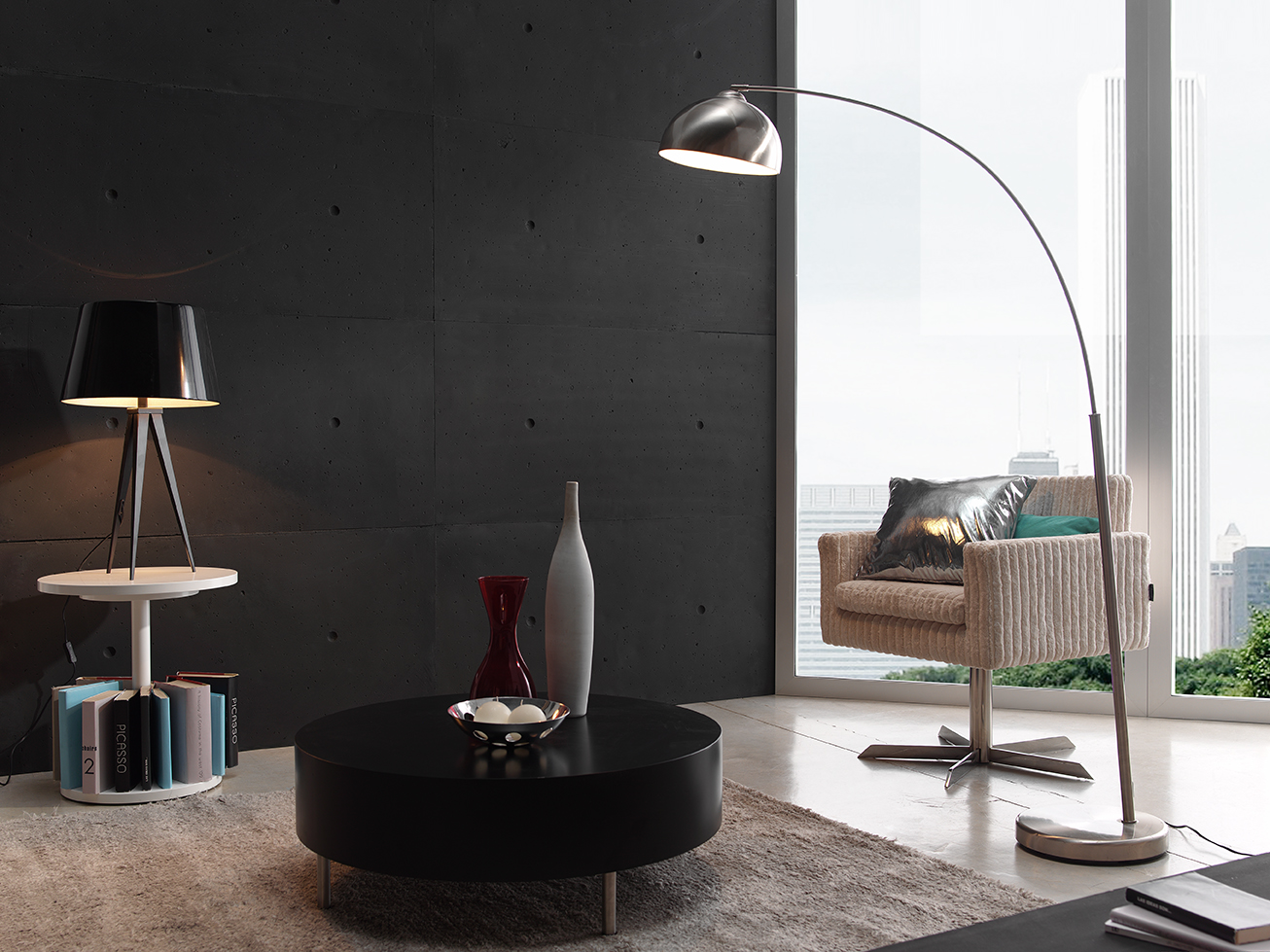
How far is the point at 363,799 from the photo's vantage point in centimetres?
216

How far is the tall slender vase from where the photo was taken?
256 centimetres

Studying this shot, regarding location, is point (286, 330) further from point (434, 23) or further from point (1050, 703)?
point (1050, 703)

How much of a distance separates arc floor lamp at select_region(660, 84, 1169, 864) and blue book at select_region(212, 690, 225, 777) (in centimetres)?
211

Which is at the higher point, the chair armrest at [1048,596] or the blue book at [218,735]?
the chair armrest at [1048,596]

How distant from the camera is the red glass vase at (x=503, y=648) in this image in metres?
2.55

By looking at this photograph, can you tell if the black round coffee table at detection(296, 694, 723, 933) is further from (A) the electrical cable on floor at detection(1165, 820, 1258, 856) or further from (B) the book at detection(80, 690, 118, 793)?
(A) the electrical cable on floor at detection(1165, 820, 1258, 856)

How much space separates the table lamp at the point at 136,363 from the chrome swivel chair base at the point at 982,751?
2.31m

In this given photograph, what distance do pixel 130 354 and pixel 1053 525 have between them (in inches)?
114

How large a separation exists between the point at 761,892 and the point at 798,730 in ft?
5.53

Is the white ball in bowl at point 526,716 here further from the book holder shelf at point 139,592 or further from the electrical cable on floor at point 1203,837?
the electrical cable on floor at point 1203,837

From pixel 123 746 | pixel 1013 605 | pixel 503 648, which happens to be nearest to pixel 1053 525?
pixel 1013 605

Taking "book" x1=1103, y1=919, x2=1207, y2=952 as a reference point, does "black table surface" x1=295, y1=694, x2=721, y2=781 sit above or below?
below

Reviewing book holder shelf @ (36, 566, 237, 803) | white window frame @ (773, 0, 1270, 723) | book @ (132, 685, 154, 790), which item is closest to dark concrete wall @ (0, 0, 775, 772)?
book holder shelf @ (36, 566, 237, 803)

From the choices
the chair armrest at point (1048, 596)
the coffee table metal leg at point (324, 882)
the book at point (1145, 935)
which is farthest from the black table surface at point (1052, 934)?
the chair armrest at point (1048, 596)
